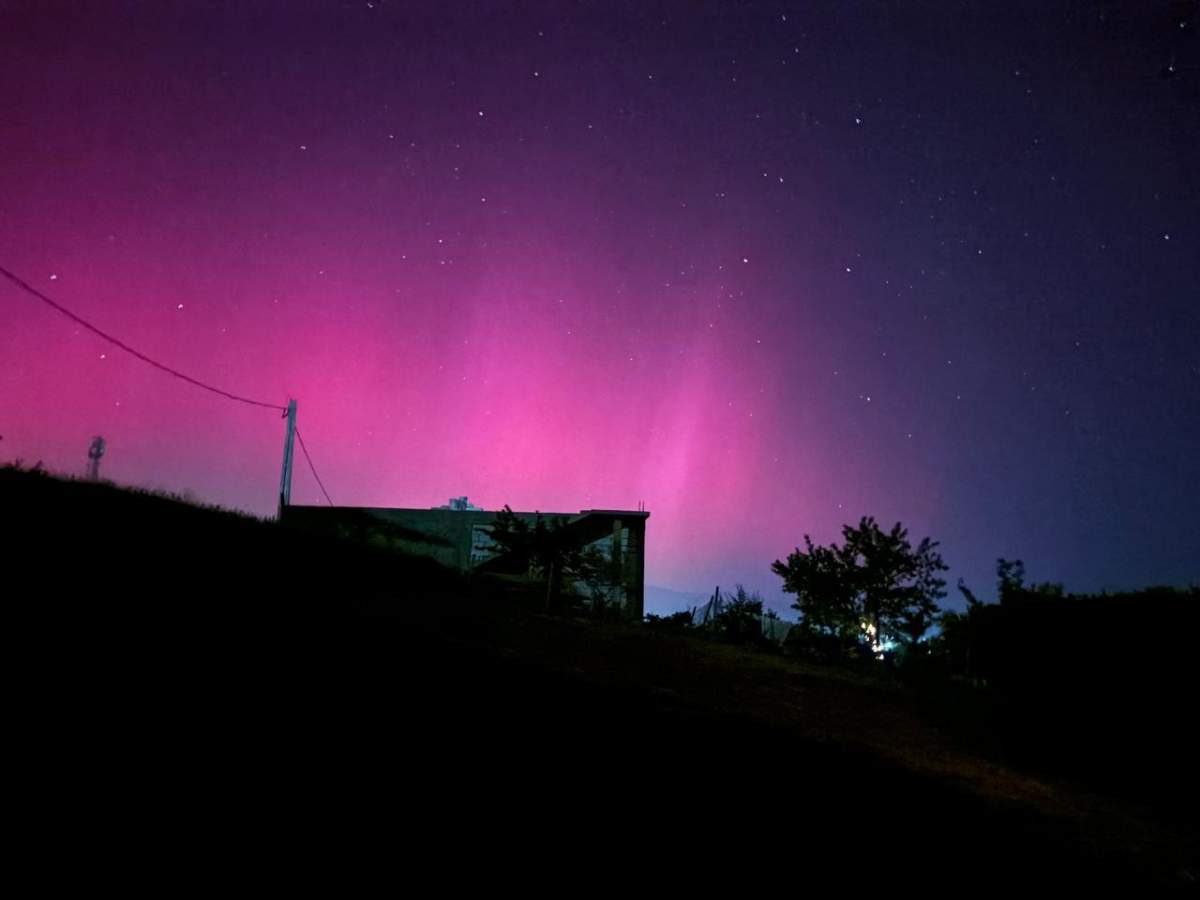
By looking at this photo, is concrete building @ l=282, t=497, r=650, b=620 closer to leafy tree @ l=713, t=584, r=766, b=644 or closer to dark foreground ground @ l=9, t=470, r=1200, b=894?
leafy tree @ l=713, t=584, r=766, b=644

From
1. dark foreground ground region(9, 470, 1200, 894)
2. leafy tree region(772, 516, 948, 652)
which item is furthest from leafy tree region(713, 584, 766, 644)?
dark foreground ground region(9, 470, 1200, 894)

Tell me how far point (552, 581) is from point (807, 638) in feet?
32.3

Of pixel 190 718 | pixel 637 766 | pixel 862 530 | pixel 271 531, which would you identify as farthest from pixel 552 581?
pixel 190 718

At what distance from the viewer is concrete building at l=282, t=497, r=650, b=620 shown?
26.1 m

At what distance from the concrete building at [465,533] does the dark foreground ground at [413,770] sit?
713 inches

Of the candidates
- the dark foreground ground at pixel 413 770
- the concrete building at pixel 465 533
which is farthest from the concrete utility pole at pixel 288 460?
the dark foreground ground at pixel 413 770

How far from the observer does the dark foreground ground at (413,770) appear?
9.38ft

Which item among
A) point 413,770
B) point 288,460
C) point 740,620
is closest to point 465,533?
point 288,460

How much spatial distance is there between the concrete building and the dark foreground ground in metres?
18.1

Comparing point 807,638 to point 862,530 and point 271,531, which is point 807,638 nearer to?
point 862,530

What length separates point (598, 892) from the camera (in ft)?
9.91

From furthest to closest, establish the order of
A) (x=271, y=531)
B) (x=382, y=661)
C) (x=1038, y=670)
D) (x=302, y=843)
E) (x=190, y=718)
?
(x=271, y=531)
(x=1038, y=670)
(x=382, y=661)
(x=190, y=718)
(x=302, y=843)

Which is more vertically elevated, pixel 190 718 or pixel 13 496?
pixel 13 496

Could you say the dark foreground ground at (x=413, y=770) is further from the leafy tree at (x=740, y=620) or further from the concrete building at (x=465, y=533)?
the concrete building at (x=465, y=533)
